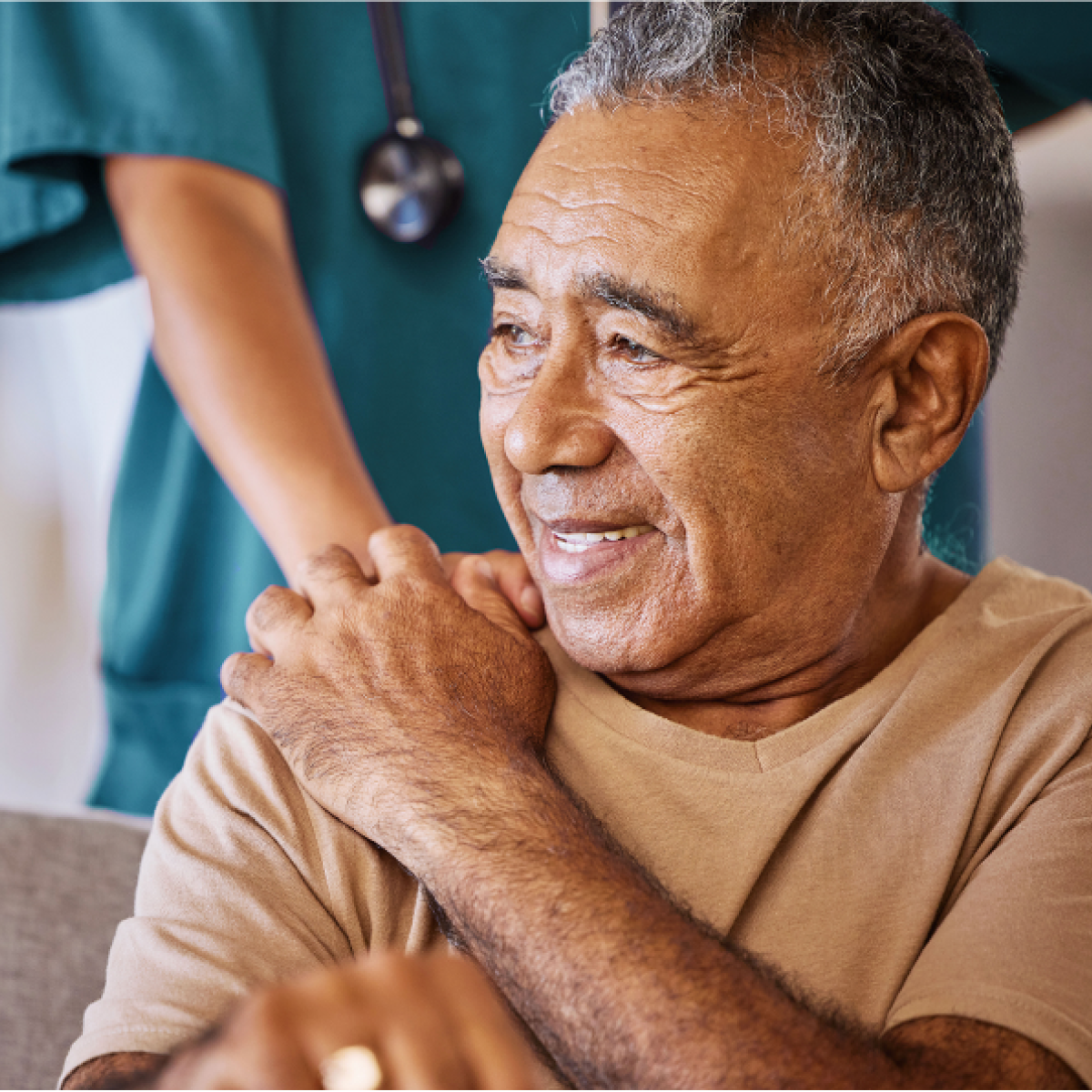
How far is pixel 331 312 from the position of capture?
1.90 meters

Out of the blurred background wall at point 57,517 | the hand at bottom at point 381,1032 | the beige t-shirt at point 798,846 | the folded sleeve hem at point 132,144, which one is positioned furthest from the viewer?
the blurred background wall at point 57,517

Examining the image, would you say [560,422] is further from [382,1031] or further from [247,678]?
[382,1031]

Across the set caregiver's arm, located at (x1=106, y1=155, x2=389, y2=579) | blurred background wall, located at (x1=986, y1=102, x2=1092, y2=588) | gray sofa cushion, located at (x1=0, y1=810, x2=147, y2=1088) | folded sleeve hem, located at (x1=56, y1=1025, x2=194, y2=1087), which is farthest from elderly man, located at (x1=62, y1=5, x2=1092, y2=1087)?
blurred background wall, located at (x1=986, y1=102, x2=1092, y2=588)

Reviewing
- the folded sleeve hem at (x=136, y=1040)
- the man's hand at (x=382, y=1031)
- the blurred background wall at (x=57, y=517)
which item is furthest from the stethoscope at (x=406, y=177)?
the man's hand at (x=382, y=1031)

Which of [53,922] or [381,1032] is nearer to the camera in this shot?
[381,1032]

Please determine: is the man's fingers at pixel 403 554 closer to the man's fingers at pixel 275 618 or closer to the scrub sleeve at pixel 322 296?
the man's fingers at pixel 275 618

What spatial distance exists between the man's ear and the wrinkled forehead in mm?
176

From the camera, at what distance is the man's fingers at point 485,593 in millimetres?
1300

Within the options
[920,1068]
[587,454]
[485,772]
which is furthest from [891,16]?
[920,1068]

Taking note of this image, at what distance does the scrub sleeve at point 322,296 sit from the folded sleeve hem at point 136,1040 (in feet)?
3.06

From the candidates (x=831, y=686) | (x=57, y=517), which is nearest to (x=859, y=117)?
(x=831, y=686)

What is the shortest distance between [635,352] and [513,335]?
0.53 ft

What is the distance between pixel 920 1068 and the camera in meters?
0.87

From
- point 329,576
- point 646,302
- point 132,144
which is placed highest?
point 132,144
